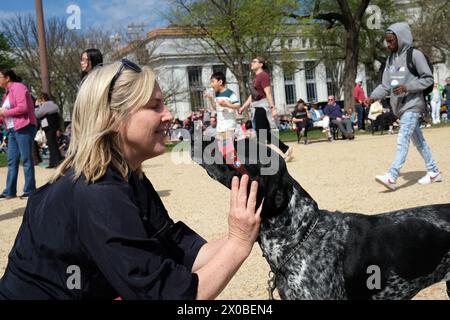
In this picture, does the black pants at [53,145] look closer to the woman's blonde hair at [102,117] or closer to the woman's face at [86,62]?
the woman's face at [86,62]

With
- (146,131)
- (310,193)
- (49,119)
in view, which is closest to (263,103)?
(310,193)

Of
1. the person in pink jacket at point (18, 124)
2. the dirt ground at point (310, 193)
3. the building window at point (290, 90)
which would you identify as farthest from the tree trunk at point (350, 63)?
the building window at point (290, 90)

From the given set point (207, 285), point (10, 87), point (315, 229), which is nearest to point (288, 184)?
point (315, 229)

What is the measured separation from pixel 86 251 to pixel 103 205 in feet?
0.72

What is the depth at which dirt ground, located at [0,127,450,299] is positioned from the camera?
411 centimetres

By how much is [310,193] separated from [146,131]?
5.18 meters

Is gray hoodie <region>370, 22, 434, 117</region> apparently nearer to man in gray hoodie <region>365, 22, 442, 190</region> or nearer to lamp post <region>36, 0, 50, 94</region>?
man in gray hoodie <region>365, 22, 442, 190</region>

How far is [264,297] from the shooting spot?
11.8ft

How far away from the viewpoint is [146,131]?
217 cm

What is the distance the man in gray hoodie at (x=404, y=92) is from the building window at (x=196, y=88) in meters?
42.2

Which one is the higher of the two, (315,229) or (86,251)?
(86,251)

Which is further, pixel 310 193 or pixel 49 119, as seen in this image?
pixel 49 119

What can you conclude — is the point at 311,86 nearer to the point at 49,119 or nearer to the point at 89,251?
the point at 49,119
